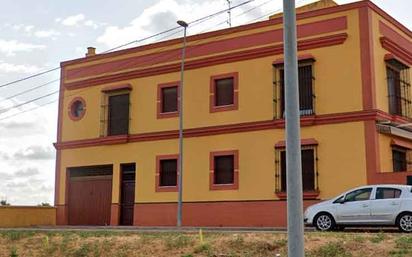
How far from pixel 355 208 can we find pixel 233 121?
9.76 metres

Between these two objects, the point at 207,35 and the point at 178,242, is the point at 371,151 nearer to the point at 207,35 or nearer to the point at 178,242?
the point at 207,35

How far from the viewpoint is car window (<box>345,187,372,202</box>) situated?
19.6 m

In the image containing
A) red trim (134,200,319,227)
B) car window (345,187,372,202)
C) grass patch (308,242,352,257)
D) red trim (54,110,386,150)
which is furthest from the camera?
red trim (134,200,319,227)

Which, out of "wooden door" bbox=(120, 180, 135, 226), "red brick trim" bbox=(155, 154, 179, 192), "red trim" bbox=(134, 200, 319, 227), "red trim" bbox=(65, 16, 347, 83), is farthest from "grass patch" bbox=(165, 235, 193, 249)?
"wooden door" bbox=(120, 180, 135, 226)

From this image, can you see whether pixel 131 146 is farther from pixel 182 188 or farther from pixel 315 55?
pixel 315 55

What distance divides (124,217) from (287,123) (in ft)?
83.3

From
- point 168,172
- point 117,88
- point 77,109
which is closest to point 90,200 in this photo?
point 77,109

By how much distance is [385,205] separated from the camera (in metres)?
19.0

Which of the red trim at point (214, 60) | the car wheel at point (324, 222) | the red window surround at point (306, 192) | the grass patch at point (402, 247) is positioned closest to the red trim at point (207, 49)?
the red trim at point (214, 60)

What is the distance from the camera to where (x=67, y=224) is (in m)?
33.0

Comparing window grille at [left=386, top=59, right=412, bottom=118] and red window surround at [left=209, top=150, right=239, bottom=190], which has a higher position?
window grille at [left=386, top=59, right=412, bottom=118]

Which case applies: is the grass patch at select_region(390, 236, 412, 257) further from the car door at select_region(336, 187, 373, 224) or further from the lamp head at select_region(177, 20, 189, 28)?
the lamp head at select_region(177, 20, 189, 28)

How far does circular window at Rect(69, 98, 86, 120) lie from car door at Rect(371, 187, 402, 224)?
62.2ft

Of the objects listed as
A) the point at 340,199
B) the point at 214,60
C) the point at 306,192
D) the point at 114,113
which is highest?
the point at 214,60
